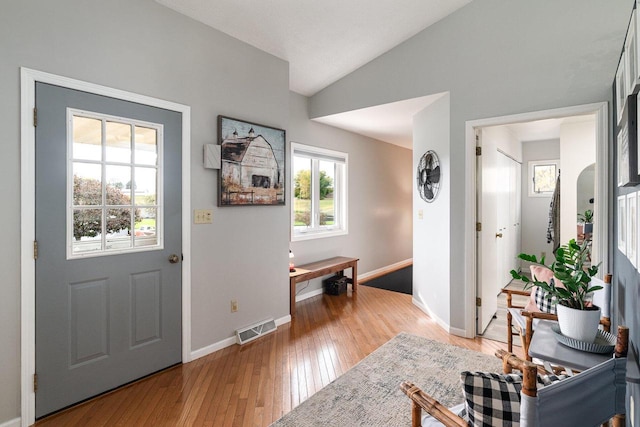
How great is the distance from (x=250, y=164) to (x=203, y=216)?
69cm

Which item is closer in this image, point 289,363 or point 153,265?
point 153,265

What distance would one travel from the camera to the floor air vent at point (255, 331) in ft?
10.4

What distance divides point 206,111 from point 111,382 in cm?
218

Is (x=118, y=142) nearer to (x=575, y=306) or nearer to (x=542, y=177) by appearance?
(x=575, y=306)

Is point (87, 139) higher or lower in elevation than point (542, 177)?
lower

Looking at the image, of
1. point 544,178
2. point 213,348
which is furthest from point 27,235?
point 544,178

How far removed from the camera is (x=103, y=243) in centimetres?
231

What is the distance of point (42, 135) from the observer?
204 cm

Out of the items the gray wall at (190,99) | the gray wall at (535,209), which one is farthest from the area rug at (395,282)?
the gray wall at (535,209)

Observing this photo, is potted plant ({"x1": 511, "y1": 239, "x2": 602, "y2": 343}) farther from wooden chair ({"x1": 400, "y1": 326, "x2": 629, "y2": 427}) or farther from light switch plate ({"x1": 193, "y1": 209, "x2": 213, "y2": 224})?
light switch plate ({"x1": 193, "y1": 209, "x2": 213, "y2": 224})

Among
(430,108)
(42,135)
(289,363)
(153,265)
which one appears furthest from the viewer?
(430,108)

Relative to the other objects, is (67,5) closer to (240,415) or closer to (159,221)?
(159,221)

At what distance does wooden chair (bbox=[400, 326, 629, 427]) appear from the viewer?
94cm

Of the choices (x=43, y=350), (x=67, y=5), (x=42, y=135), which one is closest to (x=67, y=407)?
(x=43, y=350)
